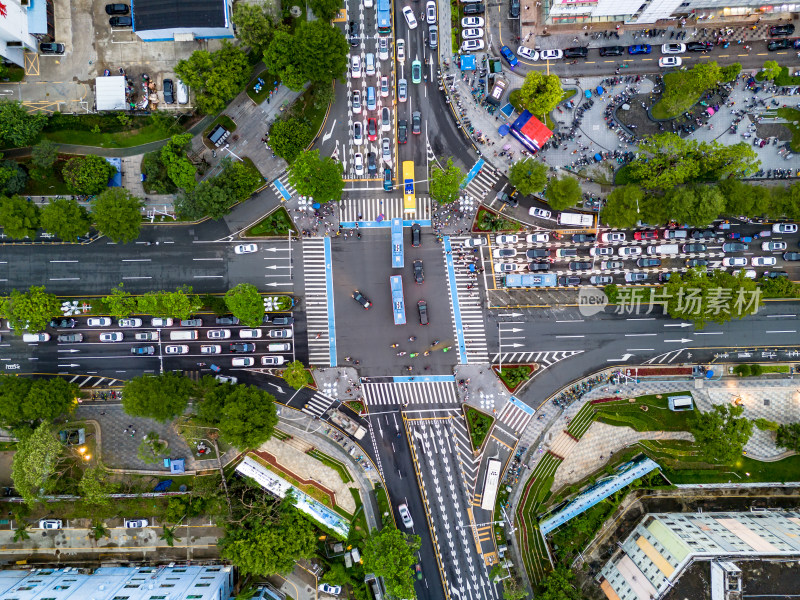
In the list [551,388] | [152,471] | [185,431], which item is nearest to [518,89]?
[551,388]

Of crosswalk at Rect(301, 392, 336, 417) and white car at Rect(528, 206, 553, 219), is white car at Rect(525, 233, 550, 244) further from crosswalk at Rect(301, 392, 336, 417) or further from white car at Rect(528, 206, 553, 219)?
crosswalk at Rect(301, 392, 336, 417)

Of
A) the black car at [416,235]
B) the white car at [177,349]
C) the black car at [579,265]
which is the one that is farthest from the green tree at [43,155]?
the black car at [579,265]

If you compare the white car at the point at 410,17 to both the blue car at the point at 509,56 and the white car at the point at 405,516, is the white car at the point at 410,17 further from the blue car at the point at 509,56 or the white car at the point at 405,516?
the white car at the point at 405,516

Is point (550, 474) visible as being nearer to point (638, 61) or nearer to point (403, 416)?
point (403, 416)

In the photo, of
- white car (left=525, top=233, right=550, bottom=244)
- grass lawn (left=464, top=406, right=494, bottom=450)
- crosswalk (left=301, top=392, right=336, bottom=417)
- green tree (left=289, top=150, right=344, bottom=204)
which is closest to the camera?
green tree (left=289, top=150, right=344, bottom=204)

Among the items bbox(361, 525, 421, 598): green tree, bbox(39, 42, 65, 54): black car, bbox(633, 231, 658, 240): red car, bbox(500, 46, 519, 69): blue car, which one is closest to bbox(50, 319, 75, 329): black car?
bbox(39, 42, 65, 54): black car
